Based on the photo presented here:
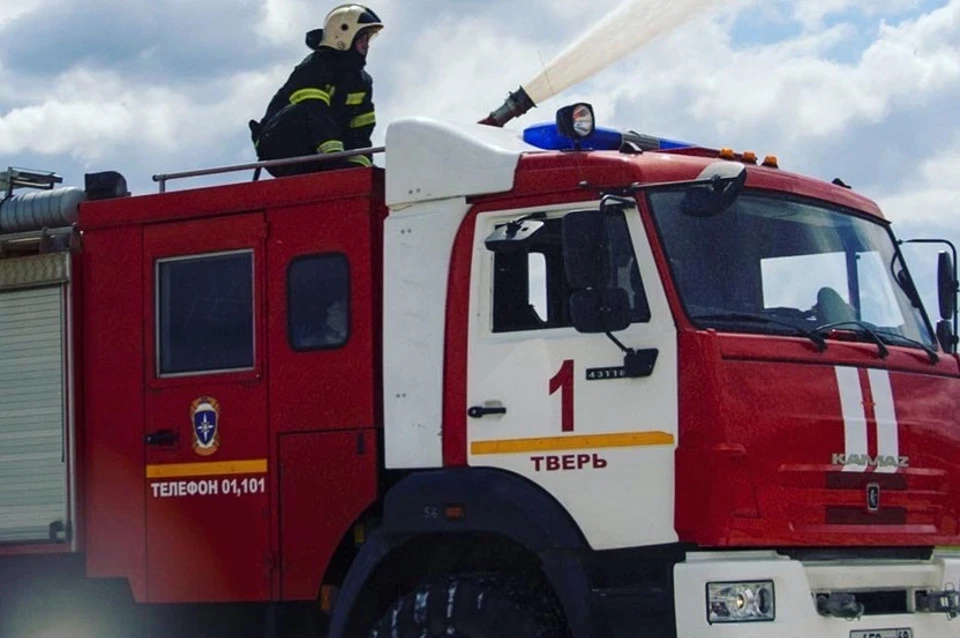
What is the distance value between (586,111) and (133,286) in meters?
2.77

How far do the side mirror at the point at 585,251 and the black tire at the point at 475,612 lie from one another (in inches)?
58.1

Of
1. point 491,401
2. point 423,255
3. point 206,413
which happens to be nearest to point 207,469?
point 206,413

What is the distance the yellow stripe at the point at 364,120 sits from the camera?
10.5 metres

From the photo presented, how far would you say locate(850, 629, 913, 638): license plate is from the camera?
7.59 m

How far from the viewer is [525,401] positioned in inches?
309

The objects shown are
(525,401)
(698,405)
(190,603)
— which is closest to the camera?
(698,405)

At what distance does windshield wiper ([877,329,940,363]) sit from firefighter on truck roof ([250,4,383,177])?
3.00 metres

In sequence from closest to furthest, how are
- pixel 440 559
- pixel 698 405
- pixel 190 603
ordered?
pixel 698 405 → pixel 440 559 → pixel 190 603

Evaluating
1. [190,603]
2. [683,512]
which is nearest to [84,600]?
[190,603]

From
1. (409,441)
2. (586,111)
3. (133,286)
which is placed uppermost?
(586,111)

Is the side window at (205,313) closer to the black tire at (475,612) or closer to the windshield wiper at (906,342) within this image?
the black tire at (475,612)

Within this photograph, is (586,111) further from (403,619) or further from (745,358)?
(403,619)

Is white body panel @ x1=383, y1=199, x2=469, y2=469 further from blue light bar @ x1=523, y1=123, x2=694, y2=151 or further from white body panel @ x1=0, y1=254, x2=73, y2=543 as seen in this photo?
white body panel @ x1=0, y1=254, x2=73, y2=543

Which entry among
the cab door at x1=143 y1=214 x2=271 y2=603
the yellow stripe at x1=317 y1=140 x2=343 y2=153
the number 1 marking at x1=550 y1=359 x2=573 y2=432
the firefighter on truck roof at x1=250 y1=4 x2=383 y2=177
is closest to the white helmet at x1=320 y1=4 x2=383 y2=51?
the firefighter on truck roof at x1=250 y1=4 x2=383 y2=177
